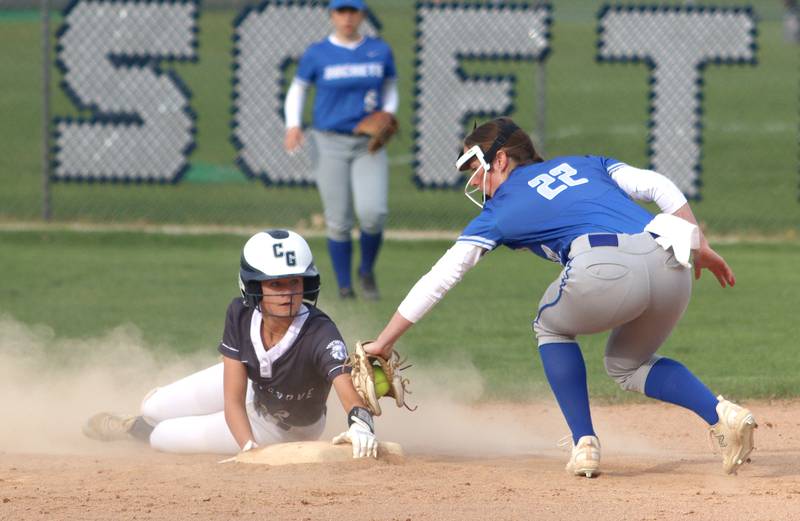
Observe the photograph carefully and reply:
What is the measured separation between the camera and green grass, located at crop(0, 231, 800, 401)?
8.67m

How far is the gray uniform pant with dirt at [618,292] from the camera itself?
5.33m

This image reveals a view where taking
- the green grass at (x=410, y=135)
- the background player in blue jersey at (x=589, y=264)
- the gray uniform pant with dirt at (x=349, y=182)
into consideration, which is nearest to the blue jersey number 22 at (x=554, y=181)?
the background player in blue jersey at (x=589, y=264)

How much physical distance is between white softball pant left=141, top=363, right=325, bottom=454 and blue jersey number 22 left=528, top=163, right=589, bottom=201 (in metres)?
1.58

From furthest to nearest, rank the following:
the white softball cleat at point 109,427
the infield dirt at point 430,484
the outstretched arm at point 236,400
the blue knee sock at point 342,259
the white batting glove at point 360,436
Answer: the blue knee sock at point 342,259 < the white softball cleat at point 109,427 < the outstretched arm at point 236,400 < the white batting glove at point 360,436 < the infield dirt at point 430,484

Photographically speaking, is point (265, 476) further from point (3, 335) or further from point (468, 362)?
point (3, 335)

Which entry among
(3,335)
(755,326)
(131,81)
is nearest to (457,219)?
(131,81)

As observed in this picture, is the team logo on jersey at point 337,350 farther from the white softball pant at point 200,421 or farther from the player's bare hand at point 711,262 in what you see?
the player's bare hand at point 711,262

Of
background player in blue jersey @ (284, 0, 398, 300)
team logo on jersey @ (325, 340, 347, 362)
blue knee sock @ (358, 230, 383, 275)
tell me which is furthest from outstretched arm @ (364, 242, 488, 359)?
blue knee sock @ (358, 230, 383, 275)

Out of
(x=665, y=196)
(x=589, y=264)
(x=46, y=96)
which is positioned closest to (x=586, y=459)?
(x=589, y=264)

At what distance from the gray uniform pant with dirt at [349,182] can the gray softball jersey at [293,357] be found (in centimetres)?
483

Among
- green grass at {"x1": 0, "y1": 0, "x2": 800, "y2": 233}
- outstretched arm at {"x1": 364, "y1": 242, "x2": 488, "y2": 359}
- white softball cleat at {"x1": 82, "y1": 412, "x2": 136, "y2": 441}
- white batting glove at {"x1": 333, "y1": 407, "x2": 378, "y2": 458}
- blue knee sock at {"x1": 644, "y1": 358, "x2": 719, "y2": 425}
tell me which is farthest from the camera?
green grass at {"x1": 0, "y1": 0, "x2": 800, "y2": 233}

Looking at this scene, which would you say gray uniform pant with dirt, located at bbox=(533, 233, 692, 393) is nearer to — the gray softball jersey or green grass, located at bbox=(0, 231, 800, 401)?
the gray softball jersey

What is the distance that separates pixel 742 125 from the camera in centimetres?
2269

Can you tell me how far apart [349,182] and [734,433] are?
617 cm
